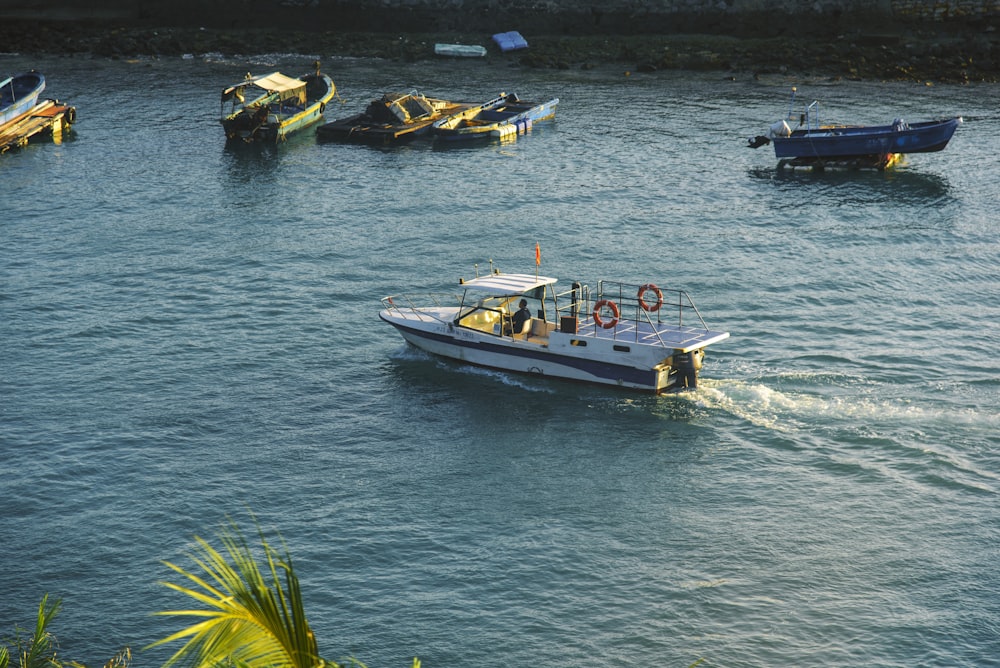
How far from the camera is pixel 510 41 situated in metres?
98.6

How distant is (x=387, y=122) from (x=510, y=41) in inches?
1116

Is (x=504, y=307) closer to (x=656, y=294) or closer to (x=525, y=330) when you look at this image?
(x=525, y=330)

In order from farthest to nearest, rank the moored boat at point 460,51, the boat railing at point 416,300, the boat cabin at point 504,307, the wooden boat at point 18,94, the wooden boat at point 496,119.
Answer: the moored boat at point 460,51, the wooden boat at point 18,94, the wooden boat at point 496,119, the boat railing at point 416,300, the boat cabin at point 504,307

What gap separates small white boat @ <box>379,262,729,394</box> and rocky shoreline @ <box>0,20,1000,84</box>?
183 feet

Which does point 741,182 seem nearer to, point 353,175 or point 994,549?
point 353,175

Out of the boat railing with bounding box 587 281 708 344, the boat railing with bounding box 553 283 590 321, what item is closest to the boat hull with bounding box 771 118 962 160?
the boat railing with bounding box 587 281 708 344

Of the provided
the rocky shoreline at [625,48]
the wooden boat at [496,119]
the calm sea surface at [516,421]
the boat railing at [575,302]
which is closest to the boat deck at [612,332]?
the boat railing at [575,302]

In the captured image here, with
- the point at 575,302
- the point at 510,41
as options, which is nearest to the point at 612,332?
the point at 575,302

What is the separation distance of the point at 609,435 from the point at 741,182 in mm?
33305

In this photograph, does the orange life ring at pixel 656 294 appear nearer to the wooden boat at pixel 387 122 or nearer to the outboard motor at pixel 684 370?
the outboard motor at pixel 684 370

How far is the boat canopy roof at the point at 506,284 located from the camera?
36281mm

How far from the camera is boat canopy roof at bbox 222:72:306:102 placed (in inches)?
2948

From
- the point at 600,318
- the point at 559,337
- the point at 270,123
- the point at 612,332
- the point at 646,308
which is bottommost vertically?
the point at 559,337

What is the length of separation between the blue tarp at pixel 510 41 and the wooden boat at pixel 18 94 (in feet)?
129
